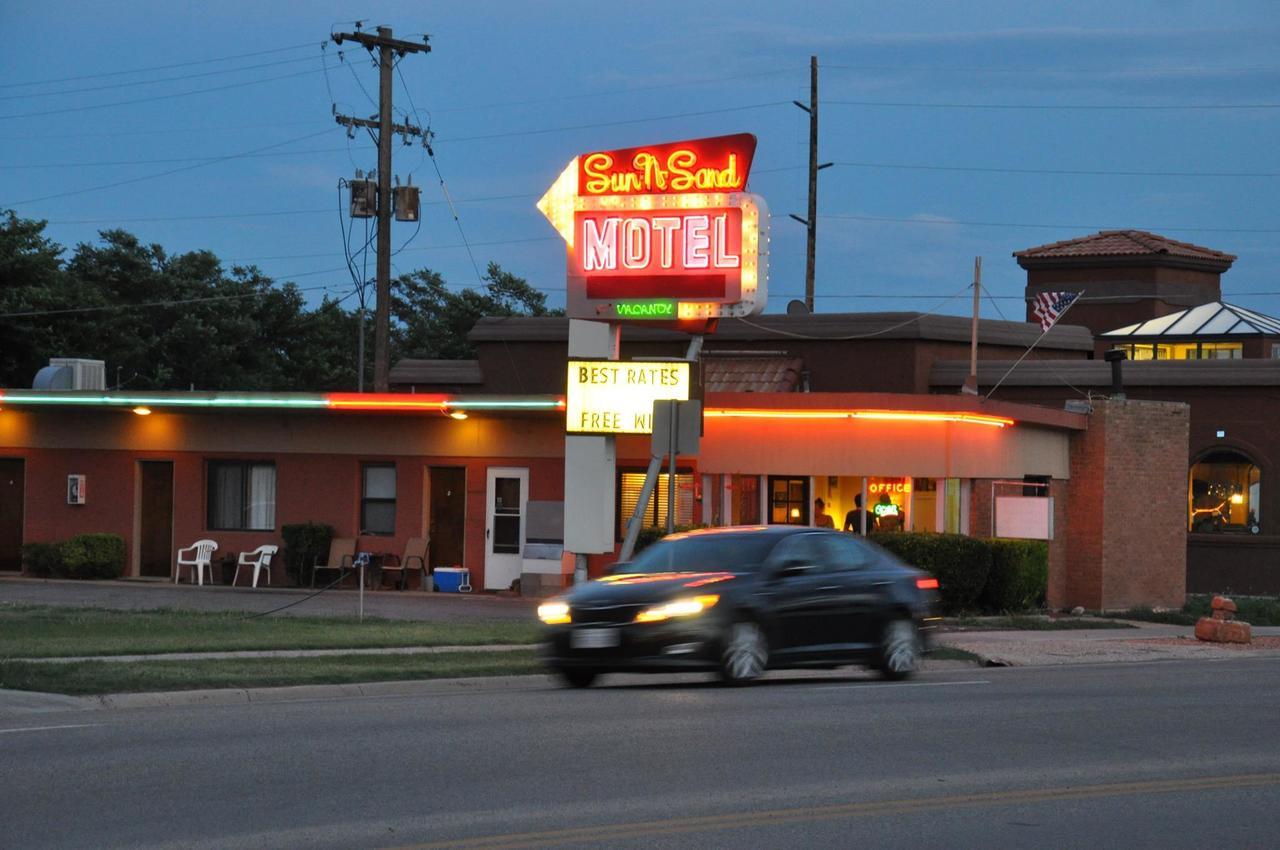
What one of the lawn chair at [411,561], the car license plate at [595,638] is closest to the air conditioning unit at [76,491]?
the lawn chair at [411,561]

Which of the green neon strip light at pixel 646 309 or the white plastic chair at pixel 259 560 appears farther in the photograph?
the white plastic chair at pixel 259 560

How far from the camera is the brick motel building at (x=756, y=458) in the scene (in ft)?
98.0

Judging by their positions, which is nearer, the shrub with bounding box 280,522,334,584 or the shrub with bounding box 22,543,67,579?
the shrub with bounding box 280,522,334,584

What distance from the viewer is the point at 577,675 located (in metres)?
16.5

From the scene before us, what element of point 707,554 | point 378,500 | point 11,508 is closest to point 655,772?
point 707,554

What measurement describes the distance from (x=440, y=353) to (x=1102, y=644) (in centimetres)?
5149

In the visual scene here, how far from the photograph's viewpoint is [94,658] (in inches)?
709

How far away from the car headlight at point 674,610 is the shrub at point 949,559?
12.4 metres

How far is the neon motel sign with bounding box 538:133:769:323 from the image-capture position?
27.0 metres

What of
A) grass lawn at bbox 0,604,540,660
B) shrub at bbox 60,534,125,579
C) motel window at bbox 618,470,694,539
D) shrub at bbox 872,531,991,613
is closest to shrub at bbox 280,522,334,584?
shrub at bbox 60,534,125,579

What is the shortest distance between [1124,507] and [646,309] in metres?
11.4

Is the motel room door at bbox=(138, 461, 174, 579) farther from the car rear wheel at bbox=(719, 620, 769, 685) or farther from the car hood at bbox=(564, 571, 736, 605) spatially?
the car rear wheel at bbox=(719, 620, 769, 685)

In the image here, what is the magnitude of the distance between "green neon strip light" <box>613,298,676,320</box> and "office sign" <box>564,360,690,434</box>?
86cm

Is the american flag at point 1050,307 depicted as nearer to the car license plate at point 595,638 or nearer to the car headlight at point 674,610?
the car headlight at point 674,610
